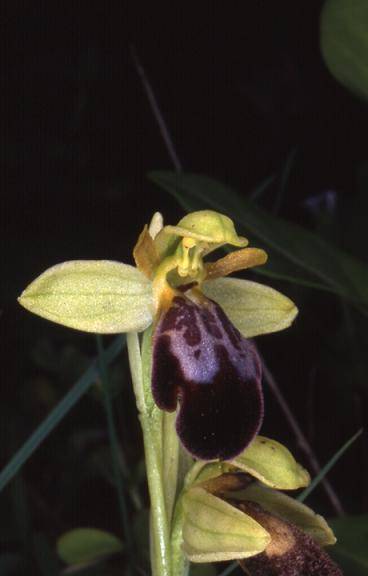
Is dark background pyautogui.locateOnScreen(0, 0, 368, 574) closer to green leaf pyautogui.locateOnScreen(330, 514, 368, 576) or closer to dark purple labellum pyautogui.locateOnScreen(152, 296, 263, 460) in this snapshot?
green leaf pyautogui.locateOnScreen(330, 514, 368, 576)

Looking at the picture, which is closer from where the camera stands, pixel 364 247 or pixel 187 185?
pixel 187 185

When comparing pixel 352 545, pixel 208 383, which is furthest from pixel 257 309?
pixel 352 545

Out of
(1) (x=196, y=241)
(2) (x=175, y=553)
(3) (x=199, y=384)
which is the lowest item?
(2) (x=175, y=553)

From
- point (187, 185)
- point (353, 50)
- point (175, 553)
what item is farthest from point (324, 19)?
point (175, 553)

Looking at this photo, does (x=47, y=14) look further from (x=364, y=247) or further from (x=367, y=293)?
(x=367, y=293)

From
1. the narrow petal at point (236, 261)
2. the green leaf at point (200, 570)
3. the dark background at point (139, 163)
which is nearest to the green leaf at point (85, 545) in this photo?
the green leaf at point (200, 570)

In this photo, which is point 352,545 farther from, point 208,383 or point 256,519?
point 208,383

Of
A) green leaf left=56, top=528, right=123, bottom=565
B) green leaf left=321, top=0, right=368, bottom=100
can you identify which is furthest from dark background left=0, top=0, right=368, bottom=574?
green leaf left=321, top=0, right=368, bottom=100

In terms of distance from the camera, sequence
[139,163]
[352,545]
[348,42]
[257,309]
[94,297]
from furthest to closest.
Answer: [139,163]
[348,42]
[352,545]
[257,309]
[94,297]
